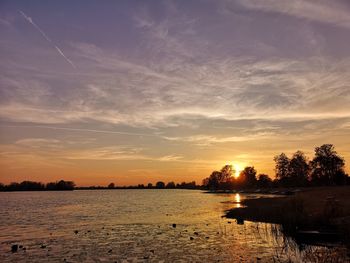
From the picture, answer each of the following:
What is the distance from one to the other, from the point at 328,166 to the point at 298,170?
26.5 m

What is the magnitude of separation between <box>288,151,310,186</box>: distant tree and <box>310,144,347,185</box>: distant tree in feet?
53.3

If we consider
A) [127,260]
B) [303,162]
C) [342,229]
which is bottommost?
[127,260]

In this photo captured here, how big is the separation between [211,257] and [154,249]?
6.26 meters

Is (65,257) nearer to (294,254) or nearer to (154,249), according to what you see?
(154,249)

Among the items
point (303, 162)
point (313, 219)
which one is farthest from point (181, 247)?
point (303, 162)

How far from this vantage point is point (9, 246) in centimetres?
3488

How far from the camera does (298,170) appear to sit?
19262 cm

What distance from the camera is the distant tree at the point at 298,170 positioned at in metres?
191

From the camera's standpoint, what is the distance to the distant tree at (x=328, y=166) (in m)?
164

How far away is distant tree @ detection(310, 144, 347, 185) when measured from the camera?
537ft

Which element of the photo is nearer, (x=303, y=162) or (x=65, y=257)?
(x=65, y=257)

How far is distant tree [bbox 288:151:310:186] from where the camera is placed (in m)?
191

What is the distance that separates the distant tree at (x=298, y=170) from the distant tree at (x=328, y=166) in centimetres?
1625

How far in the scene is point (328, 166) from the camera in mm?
167125
